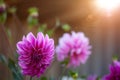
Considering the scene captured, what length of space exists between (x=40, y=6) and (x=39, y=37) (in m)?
2.11

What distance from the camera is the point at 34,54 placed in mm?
869

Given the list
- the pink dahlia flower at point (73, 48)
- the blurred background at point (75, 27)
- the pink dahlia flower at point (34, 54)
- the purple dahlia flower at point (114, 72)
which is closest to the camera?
the pink dahlia flower at point (34, 54)

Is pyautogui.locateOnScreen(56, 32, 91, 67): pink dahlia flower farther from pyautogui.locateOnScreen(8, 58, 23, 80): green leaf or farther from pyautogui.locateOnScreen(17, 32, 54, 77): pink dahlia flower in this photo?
pyautogui.locateOnScreen(17, 32, 54, 77): pink dahlia flower

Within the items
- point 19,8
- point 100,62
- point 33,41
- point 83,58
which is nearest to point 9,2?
point 19,8

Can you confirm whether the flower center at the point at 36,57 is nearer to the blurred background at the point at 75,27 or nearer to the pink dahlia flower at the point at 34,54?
the pink dahlia flower at the point at 34,54

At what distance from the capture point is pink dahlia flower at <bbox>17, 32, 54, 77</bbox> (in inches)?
34.0

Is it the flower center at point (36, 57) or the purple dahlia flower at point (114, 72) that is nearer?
the flower center at point (36, 57)

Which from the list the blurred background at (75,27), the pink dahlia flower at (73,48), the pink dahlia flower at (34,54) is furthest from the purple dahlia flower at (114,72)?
the blurred background at (75,27)

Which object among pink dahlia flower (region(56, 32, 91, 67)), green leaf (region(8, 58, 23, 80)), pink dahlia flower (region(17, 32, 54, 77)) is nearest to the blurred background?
pink dahlia flower (region(56, 32, 91, 67))

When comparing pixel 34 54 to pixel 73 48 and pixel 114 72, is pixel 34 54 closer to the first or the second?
pixel 114 72

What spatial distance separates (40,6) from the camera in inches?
116

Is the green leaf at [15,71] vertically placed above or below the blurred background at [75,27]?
below

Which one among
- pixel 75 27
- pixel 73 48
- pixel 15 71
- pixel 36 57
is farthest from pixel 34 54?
pixel 75 27

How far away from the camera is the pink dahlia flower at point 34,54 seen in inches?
34.0
